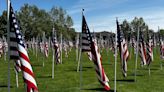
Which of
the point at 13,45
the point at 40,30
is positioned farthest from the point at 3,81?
the point at 40,30

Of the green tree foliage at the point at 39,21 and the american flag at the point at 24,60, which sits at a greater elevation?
the green tree foliage at the point at 39,21

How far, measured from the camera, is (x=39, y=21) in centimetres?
14388

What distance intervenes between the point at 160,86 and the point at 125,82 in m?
2.84

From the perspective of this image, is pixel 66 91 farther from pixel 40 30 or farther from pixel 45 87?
pixel 40 30

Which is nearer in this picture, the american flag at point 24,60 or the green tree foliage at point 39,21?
the american flag at point 24,60

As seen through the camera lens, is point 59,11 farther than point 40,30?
Yes

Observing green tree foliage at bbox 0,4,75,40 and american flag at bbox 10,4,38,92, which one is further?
green tree foliage at bbox 0,4,75,40

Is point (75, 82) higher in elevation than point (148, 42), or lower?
lower

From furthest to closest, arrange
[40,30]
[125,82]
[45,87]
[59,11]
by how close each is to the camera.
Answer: [59,11] < [40,30] < [125,82] < [45,87]

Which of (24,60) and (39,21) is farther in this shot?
(39,21)

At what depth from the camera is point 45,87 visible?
86.9 feet

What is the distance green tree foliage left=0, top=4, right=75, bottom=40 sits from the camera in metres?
137

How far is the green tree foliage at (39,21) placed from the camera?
136875 millimetres

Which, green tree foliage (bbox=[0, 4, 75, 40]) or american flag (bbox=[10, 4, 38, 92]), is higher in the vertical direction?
green tree foliage (bbox=[0, 4, 75, 40])
